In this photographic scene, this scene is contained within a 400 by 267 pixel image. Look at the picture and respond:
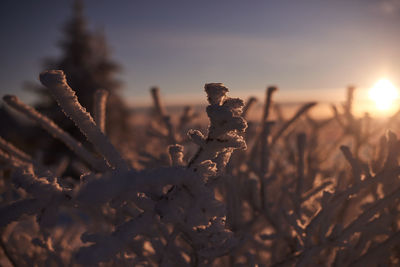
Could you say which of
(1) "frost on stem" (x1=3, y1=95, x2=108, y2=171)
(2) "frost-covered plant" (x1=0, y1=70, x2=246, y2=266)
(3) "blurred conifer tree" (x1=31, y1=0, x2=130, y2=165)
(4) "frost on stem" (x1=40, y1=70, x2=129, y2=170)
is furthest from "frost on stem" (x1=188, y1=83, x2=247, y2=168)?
(3) "blurred conifer tree" (x1=31, y1=0, x2=130, y2=165)

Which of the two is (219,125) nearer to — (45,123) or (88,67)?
(45,123)

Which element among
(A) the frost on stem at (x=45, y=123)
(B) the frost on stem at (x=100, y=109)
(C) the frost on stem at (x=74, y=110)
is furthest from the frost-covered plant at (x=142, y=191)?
(B) the frost on stem at (x=100, y=109)

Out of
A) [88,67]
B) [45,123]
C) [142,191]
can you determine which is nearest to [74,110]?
[142,191]

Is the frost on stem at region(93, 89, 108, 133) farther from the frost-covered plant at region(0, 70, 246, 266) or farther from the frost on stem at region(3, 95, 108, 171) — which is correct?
the frost-covered plant at region(0, 70, 246, 266)

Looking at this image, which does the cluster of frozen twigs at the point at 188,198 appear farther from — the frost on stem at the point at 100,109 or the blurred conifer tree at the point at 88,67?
the blurred conifer tree at the point at 88,67

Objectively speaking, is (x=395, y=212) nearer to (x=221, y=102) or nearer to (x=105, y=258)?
(x=221, y=102)

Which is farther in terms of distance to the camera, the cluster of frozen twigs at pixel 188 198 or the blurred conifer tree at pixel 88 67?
the blurred conifer tree at pixel 88 67
